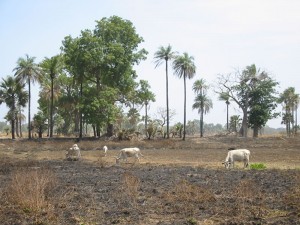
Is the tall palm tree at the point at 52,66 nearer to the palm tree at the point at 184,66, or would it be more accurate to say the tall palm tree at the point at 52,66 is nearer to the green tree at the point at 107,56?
the green tree at the point at 107,56

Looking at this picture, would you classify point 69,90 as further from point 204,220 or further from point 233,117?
point 204,220

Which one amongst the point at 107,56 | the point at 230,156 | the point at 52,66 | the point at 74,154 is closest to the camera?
the point at 230,156

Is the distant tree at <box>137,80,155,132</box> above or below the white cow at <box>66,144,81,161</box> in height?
above

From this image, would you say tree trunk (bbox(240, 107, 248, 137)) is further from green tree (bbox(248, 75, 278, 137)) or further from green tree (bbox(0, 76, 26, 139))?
green tree (bbox(0, 76, 26, 139))

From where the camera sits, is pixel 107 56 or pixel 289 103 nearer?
pixel 107 56

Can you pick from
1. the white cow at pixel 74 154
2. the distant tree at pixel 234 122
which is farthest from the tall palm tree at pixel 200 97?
the white cow at pixel 74 154

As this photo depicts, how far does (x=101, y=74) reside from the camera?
190 ft

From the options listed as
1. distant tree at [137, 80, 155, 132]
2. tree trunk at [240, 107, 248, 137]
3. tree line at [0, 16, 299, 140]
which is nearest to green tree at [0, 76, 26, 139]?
tree line at [0, 16, 299, 140]

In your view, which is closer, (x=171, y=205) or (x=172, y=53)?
(x=171, y=205)

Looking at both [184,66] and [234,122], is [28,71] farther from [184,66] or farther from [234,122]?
[234,122]

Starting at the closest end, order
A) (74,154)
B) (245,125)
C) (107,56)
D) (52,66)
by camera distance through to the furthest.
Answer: (74,154)
(107,56)
(52,66)
(245,125)

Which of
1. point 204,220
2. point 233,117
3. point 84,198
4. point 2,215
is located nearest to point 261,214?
point 204,220

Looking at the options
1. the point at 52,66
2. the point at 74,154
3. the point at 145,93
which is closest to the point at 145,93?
the point at 145,93

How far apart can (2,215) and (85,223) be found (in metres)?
2.41
